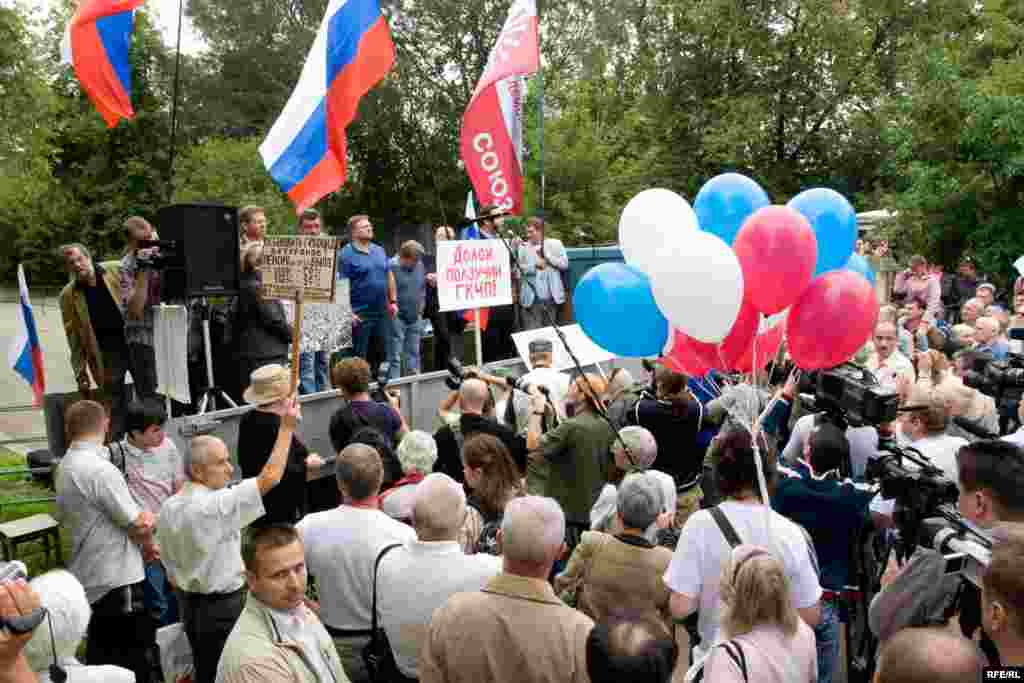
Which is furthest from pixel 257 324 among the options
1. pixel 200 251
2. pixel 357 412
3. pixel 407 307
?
pixel 357 412

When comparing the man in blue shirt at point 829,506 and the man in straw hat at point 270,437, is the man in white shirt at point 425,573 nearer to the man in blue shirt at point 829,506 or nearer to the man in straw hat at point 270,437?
the man in blue shirt at point 829,506

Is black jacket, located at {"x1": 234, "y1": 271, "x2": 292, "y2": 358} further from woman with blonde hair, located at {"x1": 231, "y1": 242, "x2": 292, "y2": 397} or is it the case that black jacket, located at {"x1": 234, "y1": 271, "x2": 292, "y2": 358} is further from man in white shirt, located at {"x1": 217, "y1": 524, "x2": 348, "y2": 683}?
man in white shirt, located at {"x1": 217, "y1": 524, "x2": 348, "y2": 683}

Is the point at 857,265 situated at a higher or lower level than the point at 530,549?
higher

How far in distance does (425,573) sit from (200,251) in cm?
432

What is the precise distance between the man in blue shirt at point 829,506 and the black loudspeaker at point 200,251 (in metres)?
4.42

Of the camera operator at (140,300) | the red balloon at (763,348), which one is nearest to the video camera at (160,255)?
the camera operator at (140,300)

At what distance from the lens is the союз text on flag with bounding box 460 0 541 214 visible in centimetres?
830

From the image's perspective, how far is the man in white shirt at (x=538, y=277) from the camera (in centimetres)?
1125

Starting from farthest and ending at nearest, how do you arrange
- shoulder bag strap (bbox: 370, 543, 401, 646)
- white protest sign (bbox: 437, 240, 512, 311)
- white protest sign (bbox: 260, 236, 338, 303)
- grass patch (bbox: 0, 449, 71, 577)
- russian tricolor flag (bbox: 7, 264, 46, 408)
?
white protest sign (bbox: 437, 240, 512, 311) < russian tricolor flag (bbox: 7, 264, 46, 408) < grass patch (bbox: 0, 449, 71, 577) < white protest sign (bbox: 260, 236, 338, 303) < shoulder bag strap (bbox: 370, 543, 401, 646)

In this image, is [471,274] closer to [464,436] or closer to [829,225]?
[464,436]

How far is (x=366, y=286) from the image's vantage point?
349 inches

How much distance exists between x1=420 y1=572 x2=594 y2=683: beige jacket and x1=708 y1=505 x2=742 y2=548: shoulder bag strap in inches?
33.4

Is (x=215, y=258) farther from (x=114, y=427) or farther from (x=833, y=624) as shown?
(x=833, y=624)

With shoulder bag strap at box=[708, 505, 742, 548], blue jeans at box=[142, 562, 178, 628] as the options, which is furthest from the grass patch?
shoulder bag strap at box=[708, 505, 742, 548]
